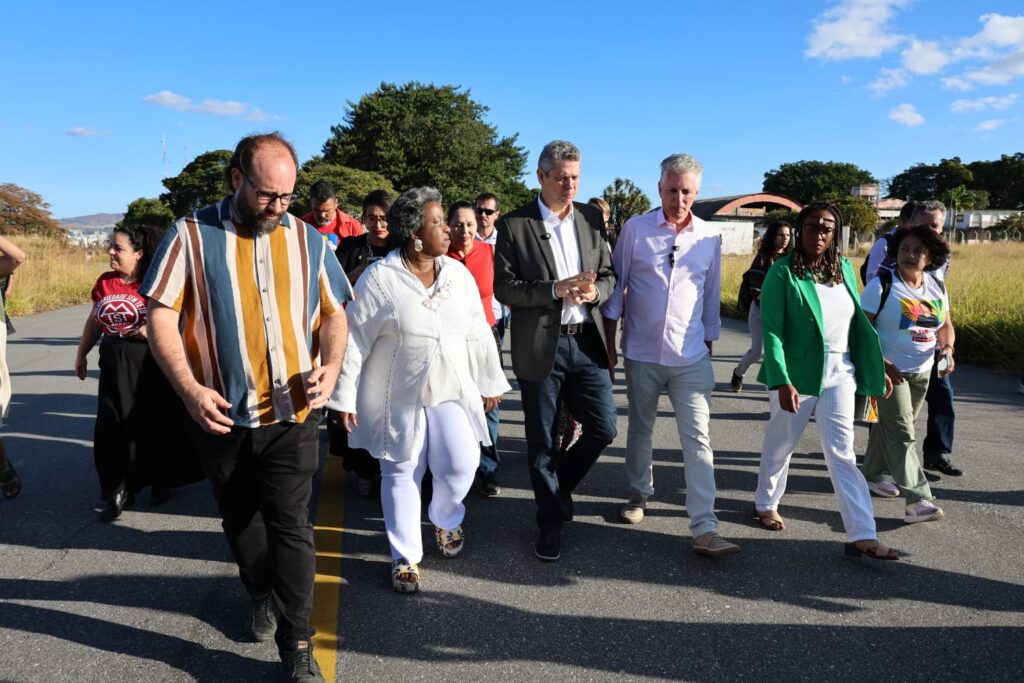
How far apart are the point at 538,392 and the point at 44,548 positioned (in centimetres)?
279

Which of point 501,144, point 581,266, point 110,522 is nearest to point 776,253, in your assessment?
point 581,266

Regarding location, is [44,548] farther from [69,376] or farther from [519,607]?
[69,376]

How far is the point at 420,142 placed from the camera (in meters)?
55.4

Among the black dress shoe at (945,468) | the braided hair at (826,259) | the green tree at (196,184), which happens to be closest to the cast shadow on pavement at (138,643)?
the braided hair at (826,259)

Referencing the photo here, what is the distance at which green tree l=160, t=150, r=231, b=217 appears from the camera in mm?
53219

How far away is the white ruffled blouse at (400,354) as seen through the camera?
3586 millimetres

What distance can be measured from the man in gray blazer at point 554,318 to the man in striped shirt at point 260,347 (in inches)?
46.9

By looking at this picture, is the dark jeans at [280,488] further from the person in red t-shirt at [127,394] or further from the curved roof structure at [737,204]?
the curved roof structure at [737,204]

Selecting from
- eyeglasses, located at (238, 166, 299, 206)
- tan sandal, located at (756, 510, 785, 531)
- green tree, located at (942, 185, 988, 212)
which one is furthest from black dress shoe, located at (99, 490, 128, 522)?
green tree, located at (942, 185, 988, 212)

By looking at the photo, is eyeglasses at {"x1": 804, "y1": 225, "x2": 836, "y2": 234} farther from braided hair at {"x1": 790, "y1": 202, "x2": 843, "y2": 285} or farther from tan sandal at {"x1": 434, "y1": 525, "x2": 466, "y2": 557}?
tan sandal at {"x1": 434, "y1": 525, "x2": 466, "y2": 557}

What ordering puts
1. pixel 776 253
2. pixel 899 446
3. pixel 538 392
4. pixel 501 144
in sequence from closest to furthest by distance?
pixel 538 392 → pixel 899 446 → pixel 776 253 → pixel 501 144

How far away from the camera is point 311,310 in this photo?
9.57ft

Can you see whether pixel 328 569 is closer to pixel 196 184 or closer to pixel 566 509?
pixel 566 509

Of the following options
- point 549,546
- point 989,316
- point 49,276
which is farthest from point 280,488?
point 49,276
